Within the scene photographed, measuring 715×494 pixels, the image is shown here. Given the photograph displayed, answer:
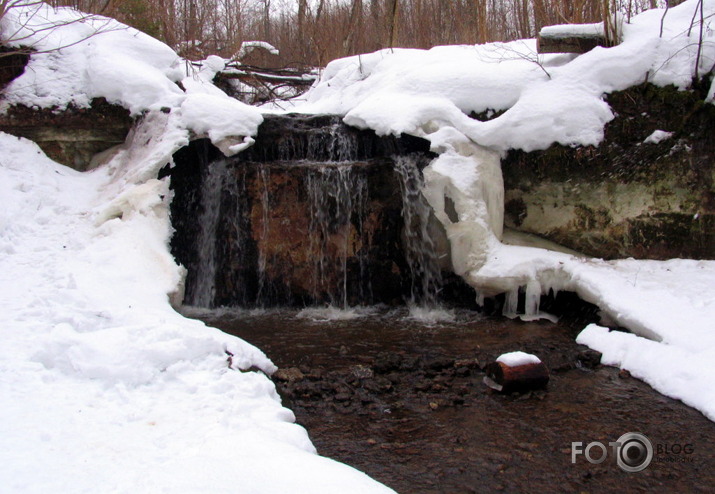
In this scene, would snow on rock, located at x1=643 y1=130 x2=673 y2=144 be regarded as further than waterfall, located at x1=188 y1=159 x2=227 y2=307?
No

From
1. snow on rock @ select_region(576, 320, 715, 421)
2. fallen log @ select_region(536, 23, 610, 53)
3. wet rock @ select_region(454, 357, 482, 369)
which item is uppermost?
fallen log @ select_region(536, 23, 610, 53)

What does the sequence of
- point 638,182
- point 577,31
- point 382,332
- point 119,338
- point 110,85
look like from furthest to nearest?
point 110,85 < point 577,31 < point 638,182 < point 382,332 < point 119,338

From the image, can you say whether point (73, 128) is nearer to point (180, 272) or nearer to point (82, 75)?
point (82, 75)

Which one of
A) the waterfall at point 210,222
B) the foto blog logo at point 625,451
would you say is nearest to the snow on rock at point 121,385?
the waterfall at point 210,222

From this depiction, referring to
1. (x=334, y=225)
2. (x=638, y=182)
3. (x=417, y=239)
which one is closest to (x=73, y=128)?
(x=334, y=225)

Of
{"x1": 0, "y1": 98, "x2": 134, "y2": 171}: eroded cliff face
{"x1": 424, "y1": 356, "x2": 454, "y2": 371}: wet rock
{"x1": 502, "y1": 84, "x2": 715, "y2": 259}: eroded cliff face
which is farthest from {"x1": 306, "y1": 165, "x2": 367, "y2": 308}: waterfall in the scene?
{"x1": 0, "y1": 98, "x2": 134, "y2": 171}: eroded cliff face

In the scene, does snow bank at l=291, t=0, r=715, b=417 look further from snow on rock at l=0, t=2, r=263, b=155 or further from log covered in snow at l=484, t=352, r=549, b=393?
snow on rock at l=0, t=2, r=263, b=155

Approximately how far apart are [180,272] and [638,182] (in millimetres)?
5774

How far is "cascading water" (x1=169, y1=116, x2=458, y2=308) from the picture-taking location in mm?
6926

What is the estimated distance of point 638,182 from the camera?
6445 millimetres

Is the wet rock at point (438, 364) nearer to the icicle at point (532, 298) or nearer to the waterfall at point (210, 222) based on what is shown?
the icicle at point (532, 298)

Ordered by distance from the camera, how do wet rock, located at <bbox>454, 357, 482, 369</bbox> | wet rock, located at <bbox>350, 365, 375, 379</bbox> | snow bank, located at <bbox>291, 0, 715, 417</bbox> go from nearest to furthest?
wet rock, located at <bbox>350, 365, 375, 379</bbox> < wet rock, located at <bbox>454, 357, 482, 369</bbox> < snow bank, located at <bbox>291, 0, 715, 417</bbox>

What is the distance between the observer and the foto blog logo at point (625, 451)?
3.19m

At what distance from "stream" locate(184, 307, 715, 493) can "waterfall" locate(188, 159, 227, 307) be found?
4.52ft
